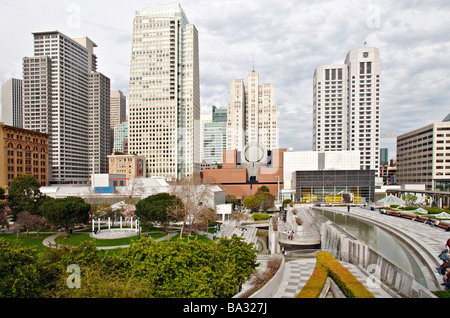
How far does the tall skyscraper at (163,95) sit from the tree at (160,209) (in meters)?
40.8

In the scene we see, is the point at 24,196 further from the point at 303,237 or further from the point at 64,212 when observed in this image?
the point at 303,237

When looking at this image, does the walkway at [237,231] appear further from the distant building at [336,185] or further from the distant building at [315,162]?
the distant building at [315,162]

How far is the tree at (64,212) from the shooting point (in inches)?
737

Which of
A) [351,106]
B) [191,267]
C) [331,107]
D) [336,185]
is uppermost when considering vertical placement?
[331,107]

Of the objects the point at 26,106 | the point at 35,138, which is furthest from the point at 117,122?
the point at 35,138

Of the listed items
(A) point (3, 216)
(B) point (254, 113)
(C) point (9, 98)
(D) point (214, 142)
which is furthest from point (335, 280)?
(D) point (214, 142)

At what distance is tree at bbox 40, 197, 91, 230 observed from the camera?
18.7 meters

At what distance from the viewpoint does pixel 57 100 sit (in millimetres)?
67125

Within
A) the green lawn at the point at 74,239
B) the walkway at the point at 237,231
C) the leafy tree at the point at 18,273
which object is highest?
the leafy tree at the point at 18,273

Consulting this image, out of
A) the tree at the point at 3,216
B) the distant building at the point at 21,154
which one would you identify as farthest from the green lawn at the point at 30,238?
the distant building at the point at 21,154

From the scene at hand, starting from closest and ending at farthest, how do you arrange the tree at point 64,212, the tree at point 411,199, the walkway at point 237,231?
the tree at point 64,212
the walkway at point 237,231
the tree at point 411,199

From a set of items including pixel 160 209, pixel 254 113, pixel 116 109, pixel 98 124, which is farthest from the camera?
pixel 116 109

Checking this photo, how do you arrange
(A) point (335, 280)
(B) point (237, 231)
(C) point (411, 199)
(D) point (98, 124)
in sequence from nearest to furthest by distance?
(A) point (335, 280) < (B) point (237, 231) < (C) point (411, 199) < (D) point (98, 124)

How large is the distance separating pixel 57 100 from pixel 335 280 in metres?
78.6
